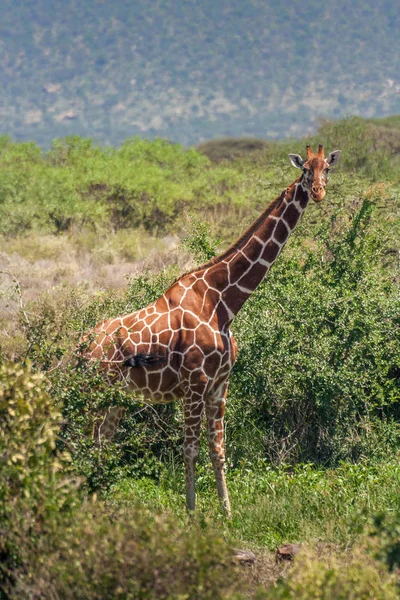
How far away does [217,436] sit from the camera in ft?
31.8

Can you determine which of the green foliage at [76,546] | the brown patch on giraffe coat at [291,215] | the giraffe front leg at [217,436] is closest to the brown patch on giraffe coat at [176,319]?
the giraffe front leg at [217,436]

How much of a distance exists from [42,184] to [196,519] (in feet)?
78.9

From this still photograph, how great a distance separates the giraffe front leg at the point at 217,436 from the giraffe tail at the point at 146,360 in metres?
0.59

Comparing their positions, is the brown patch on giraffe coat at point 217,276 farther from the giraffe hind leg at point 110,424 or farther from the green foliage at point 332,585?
the green foliage at point 332,585

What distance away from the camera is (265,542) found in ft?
28.2

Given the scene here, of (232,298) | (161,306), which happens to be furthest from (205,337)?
(161,306)

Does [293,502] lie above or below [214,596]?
below

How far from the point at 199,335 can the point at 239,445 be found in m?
2.13

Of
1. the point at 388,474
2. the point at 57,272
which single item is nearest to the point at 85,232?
the point at 57,272

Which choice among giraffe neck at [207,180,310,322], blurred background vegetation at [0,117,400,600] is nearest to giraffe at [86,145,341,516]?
giraffe neck at [207,180,310,322]

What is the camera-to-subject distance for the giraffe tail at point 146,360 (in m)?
9.55

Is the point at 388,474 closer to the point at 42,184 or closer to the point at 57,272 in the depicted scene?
the point at 57,272

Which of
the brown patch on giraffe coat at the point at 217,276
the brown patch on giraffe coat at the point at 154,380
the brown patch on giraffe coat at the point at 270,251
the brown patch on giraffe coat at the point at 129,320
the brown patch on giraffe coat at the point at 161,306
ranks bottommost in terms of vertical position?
the brown patch on giraffe coat at the point at 154,380

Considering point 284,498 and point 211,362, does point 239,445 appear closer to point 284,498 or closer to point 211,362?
point 284,498
